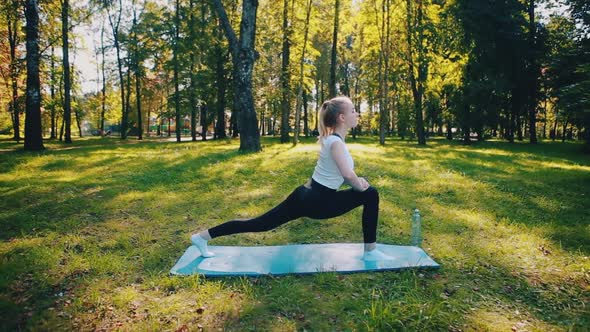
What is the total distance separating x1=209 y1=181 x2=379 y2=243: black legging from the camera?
455 cm

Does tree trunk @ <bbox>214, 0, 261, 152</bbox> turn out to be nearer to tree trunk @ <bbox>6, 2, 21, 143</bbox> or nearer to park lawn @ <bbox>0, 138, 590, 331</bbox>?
park lawn @ <bbox>0, 138, 590, 331</bbox>

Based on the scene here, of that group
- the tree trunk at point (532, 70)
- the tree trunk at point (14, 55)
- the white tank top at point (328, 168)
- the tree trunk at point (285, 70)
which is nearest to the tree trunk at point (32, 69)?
the tree trunk at point (14, 55)

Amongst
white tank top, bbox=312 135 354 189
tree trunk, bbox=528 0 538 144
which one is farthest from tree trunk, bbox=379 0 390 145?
white tank top, bbox=312 135 354 189

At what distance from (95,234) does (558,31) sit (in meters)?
36.4

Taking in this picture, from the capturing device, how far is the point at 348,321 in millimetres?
3633

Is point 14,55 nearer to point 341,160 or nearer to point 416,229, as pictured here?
point 341,160

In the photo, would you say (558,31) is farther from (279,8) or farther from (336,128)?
(336,128)

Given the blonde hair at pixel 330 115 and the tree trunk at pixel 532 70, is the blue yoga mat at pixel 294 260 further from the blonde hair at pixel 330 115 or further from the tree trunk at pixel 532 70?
the tree trunk at pixel 532 70

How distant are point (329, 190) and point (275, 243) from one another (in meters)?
1.93

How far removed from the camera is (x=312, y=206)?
455 centimetres

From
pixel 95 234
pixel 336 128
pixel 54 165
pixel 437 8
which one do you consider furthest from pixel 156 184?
pixel 437 8

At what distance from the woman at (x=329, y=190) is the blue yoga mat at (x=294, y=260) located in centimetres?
51

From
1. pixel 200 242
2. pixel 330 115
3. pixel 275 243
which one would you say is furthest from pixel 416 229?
pixel 200 242

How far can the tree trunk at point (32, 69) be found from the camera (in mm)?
15602
